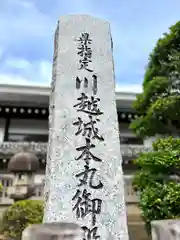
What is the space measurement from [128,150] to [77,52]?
6944 millimetres

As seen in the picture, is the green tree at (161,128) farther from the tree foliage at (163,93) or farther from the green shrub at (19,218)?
the green shrub at (19,218)

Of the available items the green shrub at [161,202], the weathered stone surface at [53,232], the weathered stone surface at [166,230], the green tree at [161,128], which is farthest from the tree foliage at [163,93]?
the weathered stone surface at [53,232]

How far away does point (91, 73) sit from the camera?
3.52 meters

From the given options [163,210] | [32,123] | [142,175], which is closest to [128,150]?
[32,123]

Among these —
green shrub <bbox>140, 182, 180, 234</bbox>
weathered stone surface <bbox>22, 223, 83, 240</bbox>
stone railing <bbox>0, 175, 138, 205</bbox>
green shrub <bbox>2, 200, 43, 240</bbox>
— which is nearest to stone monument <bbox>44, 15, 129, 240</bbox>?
weathered stone surface <bbox>22, 223, 83, 240</bbox>

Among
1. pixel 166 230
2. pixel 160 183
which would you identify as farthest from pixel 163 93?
pixel 166 230

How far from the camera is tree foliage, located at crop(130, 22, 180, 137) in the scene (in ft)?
17.5

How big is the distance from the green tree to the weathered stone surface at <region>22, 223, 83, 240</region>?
2931mm

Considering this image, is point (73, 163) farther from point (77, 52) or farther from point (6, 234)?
point (6, 234)

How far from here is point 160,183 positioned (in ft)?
15.1

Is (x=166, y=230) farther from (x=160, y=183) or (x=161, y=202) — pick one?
(x=160, y=183)

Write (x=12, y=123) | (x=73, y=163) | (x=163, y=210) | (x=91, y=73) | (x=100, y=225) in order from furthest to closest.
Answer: (x=12, y=123), (x=163, y=210), (x=91, y=73), (x=73, y=163), (x=100, y=225)

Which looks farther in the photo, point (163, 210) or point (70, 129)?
point (163, 210)

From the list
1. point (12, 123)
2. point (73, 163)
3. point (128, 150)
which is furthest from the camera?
point (12, 123)
